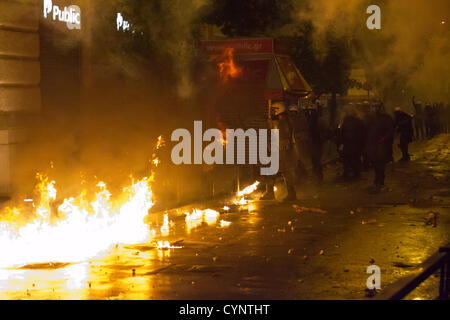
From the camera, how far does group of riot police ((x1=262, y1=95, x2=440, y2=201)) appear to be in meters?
14.1

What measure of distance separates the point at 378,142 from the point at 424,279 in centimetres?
1014

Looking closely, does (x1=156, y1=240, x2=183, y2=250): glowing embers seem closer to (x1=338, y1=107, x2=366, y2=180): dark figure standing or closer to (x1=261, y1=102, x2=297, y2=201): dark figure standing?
(x1=261, y1=102, x2=297, y2=201): dark figure standing

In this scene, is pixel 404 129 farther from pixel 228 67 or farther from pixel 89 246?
pixel 89 246

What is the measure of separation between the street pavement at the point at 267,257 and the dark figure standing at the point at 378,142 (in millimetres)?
1576

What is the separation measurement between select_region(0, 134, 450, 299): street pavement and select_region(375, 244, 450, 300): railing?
1.61 ft

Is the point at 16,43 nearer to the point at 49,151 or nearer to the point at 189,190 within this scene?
the point at 49,151

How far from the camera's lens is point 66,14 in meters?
13.1

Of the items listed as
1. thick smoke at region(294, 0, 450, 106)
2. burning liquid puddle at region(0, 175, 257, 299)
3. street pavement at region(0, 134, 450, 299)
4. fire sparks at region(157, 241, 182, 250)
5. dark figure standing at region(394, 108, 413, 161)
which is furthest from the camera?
dark figure standing at region(394, 108, 413, 161)

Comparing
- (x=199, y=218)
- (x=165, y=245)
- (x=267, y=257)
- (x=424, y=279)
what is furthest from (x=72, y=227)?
(x=424, y=279)

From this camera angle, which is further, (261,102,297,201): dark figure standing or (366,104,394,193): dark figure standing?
(366,104,394,193): dark figure standing

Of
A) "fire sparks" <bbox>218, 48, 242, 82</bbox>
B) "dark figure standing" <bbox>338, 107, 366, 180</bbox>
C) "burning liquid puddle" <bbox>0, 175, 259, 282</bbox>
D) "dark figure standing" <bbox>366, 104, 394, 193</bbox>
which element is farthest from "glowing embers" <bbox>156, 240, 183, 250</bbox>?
"fire sparks" <bbox>218, 48, 242, 82</bbox>

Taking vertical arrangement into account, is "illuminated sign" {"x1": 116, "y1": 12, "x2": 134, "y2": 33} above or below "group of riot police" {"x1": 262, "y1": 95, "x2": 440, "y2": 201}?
above
